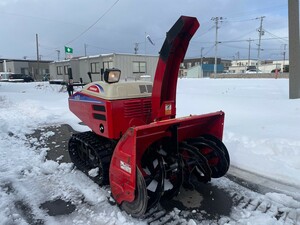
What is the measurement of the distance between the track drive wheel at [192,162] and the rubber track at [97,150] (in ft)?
3.49

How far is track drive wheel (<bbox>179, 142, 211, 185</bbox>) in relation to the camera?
3.49m

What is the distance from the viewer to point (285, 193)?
3.65 meters

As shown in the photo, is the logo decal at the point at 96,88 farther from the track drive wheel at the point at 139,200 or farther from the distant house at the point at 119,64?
the distant house at the point at 119,64

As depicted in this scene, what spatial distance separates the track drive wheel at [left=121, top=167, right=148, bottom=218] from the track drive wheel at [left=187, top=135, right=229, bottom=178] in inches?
45.2

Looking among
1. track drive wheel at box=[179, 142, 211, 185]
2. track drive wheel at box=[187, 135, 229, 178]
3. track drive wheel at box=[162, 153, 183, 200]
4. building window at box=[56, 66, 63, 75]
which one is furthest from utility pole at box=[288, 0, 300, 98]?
building window at box=[56, 66, 63, 75]

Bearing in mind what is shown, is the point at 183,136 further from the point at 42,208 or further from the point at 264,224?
the point at 42,208

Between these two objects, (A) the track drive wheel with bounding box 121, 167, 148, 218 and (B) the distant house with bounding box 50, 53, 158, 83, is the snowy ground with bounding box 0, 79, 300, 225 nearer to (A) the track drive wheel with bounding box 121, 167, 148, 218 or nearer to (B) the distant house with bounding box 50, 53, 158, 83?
(A) the track drive wheel with bounding box 121, 167, 148, 218

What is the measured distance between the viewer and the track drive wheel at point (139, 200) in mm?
2867

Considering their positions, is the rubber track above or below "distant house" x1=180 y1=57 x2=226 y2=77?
below

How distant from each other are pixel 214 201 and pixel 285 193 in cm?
102

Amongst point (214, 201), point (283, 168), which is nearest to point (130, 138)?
point (214, 201)

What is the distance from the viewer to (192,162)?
352 centimetres

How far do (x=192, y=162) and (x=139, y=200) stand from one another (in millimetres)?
938

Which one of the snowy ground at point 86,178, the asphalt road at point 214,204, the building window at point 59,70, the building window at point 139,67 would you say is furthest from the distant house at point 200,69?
the asphalt road at point 214,204
